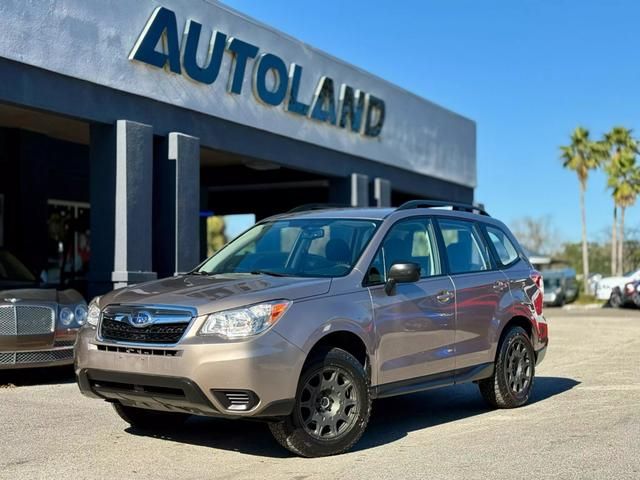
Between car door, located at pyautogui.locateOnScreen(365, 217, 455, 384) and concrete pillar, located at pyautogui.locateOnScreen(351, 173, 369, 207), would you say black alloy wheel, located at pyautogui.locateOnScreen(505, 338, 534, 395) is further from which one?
concrete pillar, located at pyautogui.locateOnScreen(351, 173, 369, 207)

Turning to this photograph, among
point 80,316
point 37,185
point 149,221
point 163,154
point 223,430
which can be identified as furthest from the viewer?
point 37,185

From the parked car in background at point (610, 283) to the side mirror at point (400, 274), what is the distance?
78.2ft

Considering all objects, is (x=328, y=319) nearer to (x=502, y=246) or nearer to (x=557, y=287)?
(x=502, y=246)

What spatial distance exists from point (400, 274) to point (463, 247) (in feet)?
5.47

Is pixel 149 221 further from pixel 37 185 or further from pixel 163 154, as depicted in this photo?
pixel 37 185

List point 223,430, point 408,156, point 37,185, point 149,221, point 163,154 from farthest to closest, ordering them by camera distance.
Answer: point 408,156
point 37,185
point 163,154
point 149,221
point 223,430

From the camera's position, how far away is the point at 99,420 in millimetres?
7547

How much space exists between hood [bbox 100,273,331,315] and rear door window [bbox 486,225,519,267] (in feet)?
9.18

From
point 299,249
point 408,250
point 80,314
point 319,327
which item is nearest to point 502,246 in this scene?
point 408,250

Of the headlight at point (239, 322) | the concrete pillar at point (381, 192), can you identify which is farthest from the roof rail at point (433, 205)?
the concrete pillar at point (381, 192)

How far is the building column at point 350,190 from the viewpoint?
749 inches

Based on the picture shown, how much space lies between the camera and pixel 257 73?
617 inches

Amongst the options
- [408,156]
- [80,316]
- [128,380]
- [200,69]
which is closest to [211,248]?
[408,156]

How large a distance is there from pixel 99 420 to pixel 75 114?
19.7 feet
